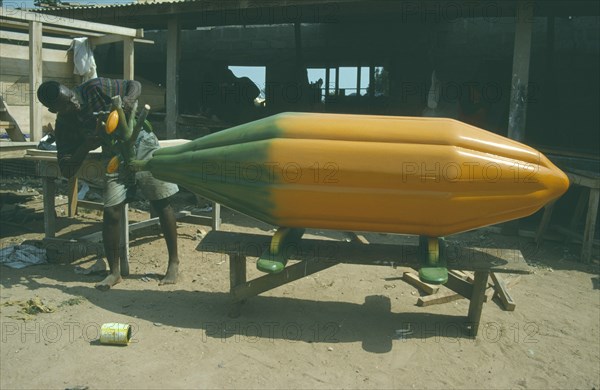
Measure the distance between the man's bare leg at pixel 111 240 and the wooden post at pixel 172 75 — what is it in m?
4.74

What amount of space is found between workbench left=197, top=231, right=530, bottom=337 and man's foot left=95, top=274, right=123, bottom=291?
1.23 metres

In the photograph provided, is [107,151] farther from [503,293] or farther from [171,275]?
[503,293]

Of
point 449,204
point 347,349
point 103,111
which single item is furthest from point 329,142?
point 103,111

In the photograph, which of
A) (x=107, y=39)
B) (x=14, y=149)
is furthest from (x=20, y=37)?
(x=14, y=149)

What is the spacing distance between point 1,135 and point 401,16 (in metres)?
6.88

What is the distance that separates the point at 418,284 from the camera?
5.12 meters

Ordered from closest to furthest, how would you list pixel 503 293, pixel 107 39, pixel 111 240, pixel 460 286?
pixel 460 286
pixel 503 293
pixel 111 240
pixel 107 39

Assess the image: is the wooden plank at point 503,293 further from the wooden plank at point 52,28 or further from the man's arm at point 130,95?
the wooden plank at point 52,28

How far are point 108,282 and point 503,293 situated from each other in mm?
3509

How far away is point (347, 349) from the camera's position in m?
3.84

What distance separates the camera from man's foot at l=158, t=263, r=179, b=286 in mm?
5137

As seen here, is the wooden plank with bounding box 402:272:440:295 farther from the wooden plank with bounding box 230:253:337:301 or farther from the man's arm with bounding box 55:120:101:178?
the man's arm with bounding box 55:120:101:178

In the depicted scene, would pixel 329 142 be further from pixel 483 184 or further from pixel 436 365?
pixel 436 365

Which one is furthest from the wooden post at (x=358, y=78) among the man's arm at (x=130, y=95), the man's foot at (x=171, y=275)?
the man's foot at (x=171, y=275)
